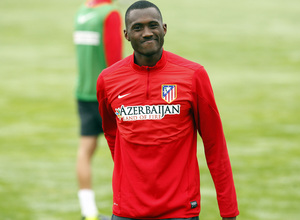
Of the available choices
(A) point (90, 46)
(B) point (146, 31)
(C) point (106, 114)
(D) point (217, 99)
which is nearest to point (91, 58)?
(A) point (90, 46)

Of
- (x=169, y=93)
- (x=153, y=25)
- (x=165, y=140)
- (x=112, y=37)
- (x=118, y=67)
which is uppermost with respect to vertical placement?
(x=153, y=25)

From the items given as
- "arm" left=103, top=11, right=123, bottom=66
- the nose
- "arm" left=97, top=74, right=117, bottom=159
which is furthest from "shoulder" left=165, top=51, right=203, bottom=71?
"arm" left=103, top=11, right=123, bottom=66

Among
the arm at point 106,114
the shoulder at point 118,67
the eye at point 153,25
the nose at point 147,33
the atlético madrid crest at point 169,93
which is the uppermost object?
the eye at point 153,25

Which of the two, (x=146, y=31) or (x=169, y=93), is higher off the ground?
(x=146, y=31)

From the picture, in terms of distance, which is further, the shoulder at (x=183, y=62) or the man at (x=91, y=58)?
the man at (x=91, y=58)

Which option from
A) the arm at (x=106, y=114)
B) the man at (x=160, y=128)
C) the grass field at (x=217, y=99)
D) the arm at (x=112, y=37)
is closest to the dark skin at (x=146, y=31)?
the man at (x=160, y=128)

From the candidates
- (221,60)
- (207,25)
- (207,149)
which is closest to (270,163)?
(207,149)

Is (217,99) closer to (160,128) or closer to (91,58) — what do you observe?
(91,58)

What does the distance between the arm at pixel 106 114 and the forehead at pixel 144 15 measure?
41cm

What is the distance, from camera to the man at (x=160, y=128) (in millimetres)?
3578

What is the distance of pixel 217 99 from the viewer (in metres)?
13.9

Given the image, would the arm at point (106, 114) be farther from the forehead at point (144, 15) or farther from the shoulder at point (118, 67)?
the forehead at point (144, 15)

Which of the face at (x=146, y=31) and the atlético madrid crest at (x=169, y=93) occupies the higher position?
the face at (x=146, y=31)

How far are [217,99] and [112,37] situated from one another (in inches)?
303
